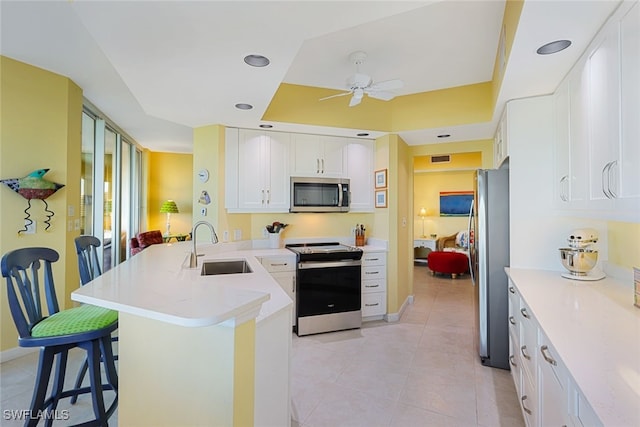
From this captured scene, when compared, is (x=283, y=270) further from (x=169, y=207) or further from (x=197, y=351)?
(x=169, y=207)

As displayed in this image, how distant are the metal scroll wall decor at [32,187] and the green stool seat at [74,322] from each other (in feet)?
5.74

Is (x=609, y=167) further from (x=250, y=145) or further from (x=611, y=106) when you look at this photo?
(x=250, y=145)

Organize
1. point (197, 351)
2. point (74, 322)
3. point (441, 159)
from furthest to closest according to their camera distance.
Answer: point (441, 159), point (74, 322), point (197, 351)

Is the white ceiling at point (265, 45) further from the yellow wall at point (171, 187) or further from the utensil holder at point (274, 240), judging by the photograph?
the yellow wall at point (171, 187)

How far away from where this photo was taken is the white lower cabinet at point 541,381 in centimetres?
103

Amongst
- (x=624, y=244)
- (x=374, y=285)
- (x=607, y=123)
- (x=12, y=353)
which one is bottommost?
(x=12, y=353)

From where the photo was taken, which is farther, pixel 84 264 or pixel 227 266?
pixel 227 266

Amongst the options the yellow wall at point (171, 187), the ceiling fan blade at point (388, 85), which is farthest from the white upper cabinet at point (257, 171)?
the yellow wall at point (171, 187)

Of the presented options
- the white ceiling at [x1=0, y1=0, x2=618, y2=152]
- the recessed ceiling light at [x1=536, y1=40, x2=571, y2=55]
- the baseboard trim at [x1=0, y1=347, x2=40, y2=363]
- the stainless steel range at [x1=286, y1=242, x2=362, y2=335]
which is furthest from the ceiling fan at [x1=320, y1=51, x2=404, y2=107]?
the baseboard trim at [x1=0, y1=347, x2=40, y2=363]

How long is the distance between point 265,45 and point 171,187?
20.6 ft

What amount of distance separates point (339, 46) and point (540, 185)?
2056mm

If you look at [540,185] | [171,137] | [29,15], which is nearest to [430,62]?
[540,185]

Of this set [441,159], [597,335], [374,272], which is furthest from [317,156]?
[441,159]

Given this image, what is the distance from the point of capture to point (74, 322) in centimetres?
159
